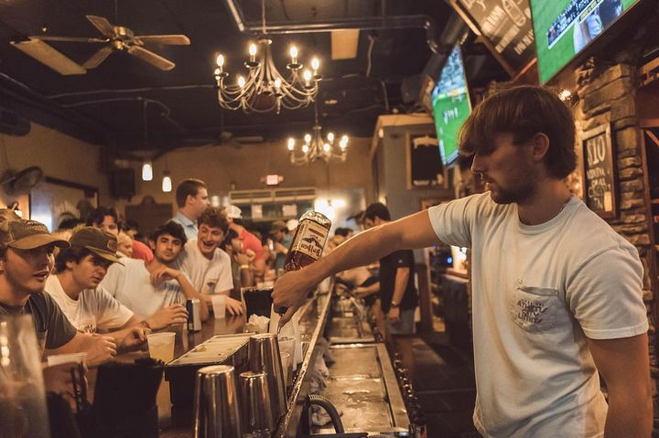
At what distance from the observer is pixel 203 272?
13.2ft

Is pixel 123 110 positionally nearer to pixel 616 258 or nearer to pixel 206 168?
pixel 206 168

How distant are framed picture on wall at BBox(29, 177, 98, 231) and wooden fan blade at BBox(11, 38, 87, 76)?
2946 mm

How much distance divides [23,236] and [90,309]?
1097 mm

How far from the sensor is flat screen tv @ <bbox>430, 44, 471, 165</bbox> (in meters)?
4.89

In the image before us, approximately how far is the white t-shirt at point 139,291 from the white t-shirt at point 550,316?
9.21ft

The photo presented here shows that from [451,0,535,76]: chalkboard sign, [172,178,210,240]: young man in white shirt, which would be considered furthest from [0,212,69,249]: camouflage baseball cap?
[451,0,535,76]: chalkboard sign

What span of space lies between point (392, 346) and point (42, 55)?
508cm

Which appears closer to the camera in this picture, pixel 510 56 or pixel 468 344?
pixel 510 56

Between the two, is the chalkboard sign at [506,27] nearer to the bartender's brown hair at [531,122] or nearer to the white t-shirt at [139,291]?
the bartender's brown hair at [531,122]

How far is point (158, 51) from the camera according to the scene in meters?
6.55

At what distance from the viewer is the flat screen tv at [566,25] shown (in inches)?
97.0

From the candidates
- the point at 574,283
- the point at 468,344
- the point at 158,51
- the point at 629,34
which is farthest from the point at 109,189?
the point at 574,283

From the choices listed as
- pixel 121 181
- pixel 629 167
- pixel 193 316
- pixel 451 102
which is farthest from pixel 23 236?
pixel 121 181

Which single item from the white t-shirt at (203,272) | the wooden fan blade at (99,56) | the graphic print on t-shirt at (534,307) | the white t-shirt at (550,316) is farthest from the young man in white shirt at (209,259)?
the graphic print on t-shirt at (534,307)
